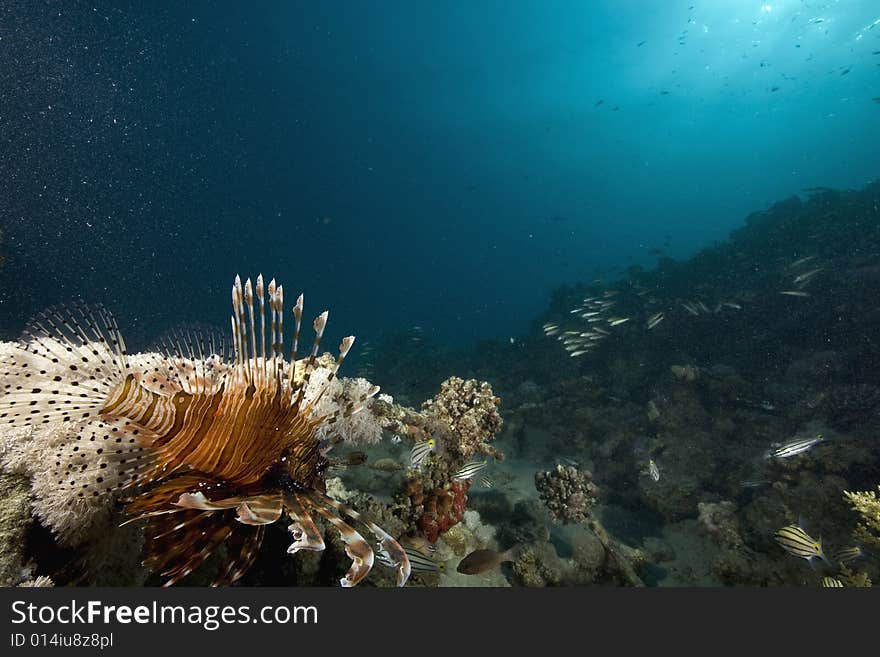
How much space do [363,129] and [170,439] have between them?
191 ft

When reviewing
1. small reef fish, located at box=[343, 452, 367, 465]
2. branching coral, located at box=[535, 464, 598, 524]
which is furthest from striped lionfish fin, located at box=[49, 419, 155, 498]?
branching coral, located at box=[535, 464, 598, 524]

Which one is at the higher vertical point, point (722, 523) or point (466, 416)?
point (466, 416)

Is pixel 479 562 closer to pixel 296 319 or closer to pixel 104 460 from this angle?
pixel 296 319

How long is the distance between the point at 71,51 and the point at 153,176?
27464 mm

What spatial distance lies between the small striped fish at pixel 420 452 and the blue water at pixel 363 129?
60.3 feet

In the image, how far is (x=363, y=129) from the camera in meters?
52.6

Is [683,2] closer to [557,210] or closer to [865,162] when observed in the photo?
[557,210]

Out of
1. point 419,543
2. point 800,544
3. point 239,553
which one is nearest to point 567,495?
point 800,544

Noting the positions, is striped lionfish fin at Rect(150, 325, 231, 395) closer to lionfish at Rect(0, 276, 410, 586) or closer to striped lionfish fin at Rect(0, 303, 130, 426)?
lionfish at Rect(0, 276, 410, 586)

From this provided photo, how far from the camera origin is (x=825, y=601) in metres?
2.24

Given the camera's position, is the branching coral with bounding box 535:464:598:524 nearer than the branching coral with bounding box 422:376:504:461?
No

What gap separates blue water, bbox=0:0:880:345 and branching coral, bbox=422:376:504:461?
58.9ft

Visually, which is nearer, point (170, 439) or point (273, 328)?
point (170, 439)

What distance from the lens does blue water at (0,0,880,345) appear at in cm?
2983
